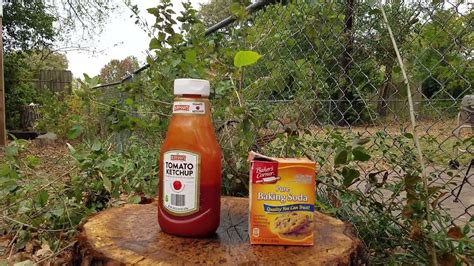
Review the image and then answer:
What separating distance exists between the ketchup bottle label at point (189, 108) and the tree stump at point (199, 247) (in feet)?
0.97

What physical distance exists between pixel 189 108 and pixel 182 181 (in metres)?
0.16

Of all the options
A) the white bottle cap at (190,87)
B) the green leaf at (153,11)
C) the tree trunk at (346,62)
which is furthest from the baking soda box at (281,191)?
the green leaf at (153,11)

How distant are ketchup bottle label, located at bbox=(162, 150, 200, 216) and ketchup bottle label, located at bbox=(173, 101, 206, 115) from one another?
0.09 m

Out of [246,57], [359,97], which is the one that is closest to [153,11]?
[246,57]

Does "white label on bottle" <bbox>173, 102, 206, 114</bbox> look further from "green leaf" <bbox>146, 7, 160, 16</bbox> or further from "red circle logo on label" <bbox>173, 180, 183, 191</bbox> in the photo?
"green leaf" <bbox>146, 7, 160, 16</bbox>

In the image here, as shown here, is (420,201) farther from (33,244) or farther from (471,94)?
(33,244)

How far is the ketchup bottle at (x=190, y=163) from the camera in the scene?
887 millimetres

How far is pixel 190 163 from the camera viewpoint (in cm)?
88

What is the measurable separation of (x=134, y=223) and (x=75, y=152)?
2.56ft

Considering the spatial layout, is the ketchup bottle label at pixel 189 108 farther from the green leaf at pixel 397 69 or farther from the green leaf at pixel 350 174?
the green leaf at pixel 397 69

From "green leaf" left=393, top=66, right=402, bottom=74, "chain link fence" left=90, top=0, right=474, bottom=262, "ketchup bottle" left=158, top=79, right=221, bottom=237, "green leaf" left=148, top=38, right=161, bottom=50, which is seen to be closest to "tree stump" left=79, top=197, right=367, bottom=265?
"ketchup bottle" left=158, top=79, right=221, bottom=237

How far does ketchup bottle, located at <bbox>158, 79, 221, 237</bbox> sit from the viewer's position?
887 millimetres

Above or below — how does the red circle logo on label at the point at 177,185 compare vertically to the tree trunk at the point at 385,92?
below

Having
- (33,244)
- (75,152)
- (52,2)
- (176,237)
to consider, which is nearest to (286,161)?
(176,237)
